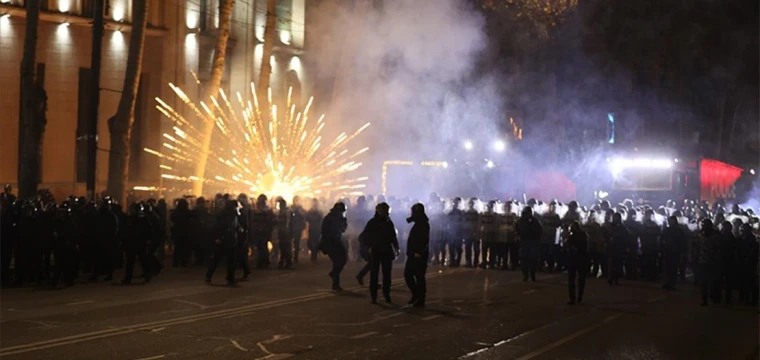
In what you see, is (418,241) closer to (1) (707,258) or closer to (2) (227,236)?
(2) (227,236)

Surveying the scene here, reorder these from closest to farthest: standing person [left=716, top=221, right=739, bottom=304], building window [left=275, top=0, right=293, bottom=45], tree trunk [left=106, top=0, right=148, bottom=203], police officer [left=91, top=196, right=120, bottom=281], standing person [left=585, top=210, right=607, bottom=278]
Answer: standing person [left=716, top=221, right=739, bottom=304]
police officer [left=91, top=196, right=120, bottom=281]
standing person [left=585, top=210, right=607, bottom=278]
tree trunk [left=106, top=0, right=148, bottom=203]
building window [left=275, top=0, right=293, bottom=45]

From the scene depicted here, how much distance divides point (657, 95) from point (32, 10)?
43261 mm

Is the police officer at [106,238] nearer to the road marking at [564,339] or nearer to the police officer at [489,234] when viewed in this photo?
the police officer at [489,234]

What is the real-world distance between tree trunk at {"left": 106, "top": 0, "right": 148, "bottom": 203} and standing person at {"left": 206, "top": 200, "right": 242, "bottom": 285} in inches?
323

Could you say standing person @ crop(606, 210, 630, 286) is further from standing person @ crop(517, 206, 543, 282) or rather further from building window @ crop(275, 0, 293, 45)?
building window @ crop(275, 0, 293, 45)

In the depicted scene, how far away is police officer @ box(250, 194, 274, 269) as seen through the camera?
74.7 ft

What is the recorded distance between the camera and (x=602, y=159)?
130 ft

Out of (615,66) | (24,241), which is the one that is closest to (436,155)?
(615,66)

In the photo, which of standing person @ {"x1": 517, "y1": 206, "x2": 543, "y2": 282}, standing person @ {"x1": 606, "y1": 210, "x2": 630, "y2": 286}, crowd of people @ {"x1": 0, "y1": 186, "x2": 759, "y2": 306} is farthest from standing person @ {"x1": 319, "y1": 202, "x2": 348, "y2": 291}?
standing person @ {"x1": 606, "y1": 210, "x2": 630, "y2": 286}

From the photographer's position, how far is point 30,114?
23234 millimetres

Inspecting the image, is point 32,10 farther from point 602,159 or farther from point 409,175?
point 602,159

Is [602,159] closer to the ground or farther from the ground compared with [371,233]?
farther from the ground

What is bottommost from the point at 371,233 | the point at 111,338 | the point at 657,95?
the point at 111,338

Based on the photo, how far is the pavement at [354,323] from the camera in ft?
38.8
